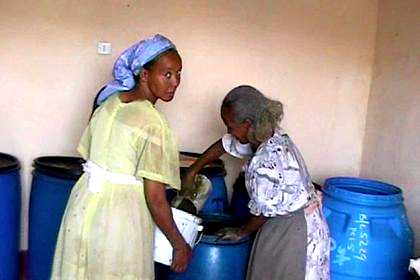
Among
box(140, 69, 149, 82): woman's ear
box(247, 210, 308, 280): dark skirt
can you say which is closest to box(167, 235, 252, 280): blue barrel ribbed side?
box(247, 210, 308, 280): dark skirt

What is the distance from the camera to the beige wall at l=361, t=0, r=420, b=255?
7.77 feet

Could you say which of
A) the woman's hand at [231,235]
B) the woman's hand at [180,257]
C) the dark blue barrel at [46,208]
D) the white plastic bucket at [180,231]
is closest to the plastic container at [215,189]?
the woman's hand at [231,235]

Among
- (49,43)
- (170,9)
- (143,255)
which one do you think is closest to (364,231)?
(143,255)

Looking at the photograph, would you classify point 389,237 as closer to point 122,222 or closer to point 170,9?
point 122,222

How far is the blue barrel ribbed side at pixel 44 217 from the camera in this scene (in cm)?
212

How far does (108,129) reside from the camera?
1473 mm

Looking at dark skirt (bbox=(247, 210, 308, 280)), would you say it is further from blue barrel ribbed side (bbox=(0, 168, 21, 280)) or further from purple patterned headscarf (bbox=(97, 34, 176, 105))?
blue barrel ribbed side (bbox=(0, 168, 21, 280))

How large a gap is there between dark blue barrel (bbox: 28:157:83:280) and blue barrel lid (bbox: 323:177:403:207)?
91 centimetres

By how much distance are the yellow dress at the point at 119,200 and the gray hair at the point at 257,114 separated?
292mm

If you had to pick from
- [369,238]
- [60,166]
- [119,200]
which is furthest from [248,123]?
[60,166]

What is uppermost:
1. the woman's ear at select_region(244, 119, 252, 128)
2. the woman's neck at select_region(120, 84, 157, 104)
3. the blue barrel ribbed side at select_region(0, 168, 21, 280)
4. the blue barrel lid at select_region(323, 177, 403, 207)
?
the woman's neck at select_region(120, 84, 157, 104)

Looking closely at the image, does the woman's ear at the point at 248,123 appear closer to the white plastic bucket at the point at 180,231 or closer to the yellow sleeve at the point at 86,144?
the white plastic bucket at the point at 180,231

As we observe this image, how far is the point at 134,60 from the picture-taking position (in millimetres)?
1498

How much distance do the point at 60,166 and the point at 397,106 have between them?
4.63 feet
